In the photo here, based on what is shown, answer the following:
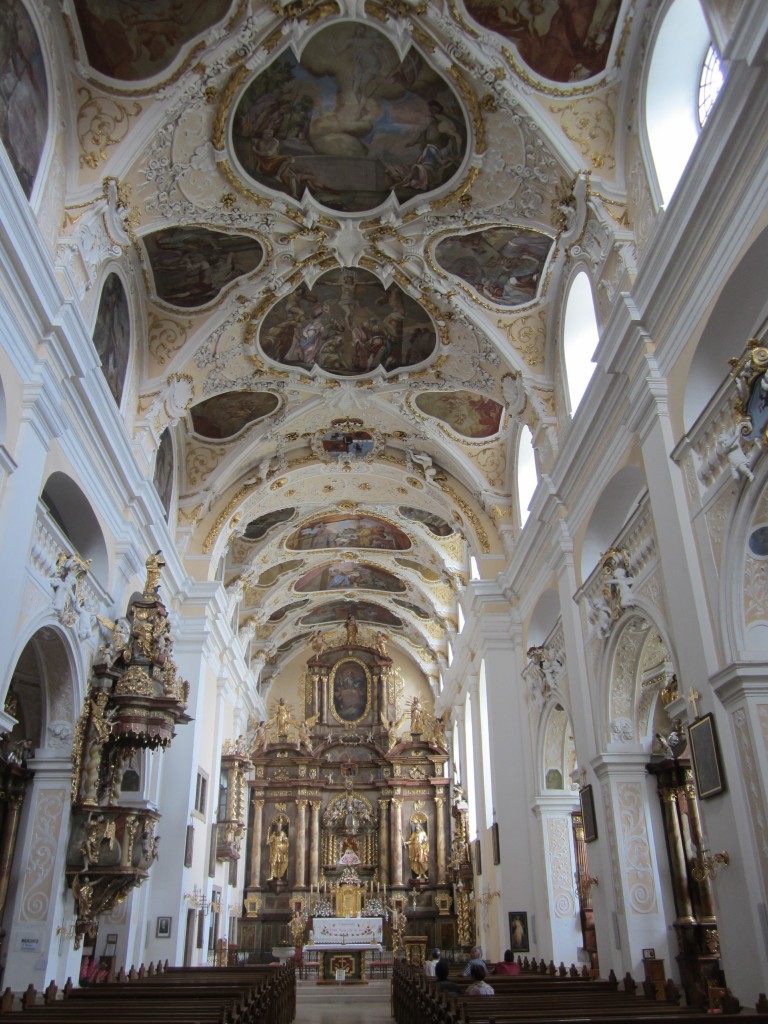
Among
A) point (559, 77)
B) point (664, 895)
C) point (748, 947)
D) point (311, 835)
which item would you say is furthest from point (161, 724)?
point (311, 835)

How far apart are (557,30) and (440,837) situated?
79.9ft

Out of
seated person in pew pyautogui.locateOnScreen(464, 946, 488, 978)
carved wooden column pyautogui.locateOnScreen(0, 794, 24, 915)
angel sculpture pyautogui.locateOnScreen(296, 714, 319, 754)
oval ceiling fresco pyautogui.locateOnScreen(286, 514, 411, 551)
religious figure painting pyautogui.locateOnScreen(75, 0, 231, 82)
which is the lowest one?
seated person in pew pyautogui.locateOnScreen(464, 946, 488, 978)

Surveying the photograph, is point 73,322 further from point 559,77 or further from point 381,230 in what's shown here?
point 559,77

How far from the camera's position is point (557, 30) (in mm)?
10625

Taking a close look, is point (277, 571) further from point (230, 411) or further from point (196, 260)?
point (196, 260)

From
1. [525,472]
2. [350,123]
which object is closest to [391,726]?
[525,472]

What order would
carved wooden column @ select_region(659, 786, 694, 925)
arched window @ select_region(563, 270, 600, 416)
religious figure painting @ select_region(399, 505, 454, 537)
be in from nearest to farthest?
carved wooden column @ select_region(659, 786, 694, 925), arched window @ select_region(563, 270, 600, 416), religious figure painting @ select_region(399, 505, 454, 537)

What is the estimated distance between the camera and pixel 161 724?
12156mm

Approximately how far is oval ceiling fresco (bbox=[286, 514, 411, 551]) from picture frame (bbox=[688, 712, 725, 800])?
15.6 meters

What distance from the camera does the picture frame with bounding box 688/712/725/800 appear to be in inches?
309

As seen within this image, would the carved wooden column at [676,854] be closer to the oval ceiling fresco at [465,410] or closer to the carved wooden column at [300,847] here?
the oval ceiling fresco at [465,410]

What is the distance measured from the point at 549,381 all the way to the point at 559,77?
16.2 ft

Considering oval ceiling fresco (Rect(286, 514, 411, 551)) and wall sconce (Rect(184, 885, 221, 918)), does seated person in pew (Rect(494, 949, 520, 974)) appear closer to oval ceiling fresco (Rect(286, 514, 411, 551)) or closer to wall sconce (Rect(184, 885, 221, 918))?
wall sconce (Rect(184, 885, 221, 918))

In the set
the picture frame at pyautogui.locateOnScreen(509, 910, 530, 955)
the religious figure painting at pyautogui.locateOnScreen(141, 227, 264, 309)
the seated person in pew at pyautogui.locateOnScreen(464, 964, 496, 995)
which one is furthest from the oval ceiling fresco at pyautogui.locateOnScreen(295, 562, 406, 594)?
the seated person in pew at pyautogui.locateOnScreen(464, 964, 496, 995)
